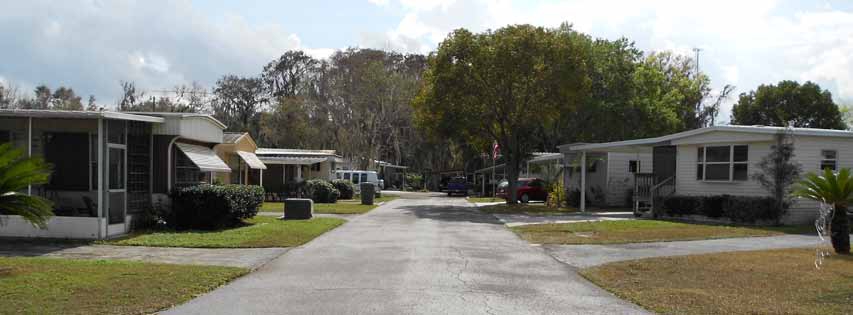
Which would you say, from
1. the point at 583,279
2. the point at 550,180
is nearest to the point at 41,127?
the point at 583,279

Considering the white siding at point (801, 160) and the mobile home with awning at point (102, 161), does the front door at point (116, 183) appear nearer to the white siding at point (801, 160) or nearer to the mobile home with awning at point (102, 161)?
the mobile home with awning at point (102, 161)

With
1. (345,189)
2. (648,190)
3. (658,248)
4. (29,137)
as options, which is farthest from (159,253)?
(345,189)

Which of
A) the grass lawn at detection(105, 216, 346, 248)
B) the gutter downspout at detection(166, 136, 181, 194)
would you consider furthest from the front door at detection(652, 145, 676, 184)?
the gutter downspout at detection(166, 136, 181, 194)

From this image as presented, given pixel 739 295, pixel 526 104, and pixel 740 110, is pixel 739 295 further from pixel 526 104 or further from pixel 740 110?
pixel 740 110

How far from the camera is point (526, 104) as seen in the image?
3114 centimetres

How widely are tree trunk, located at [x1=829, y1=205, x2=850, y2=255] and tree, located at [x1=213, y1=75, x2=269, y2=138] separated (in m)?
58.4

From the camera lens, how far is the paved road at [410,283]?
26.3 feet

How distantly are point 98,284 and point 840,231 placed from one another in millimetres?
13386

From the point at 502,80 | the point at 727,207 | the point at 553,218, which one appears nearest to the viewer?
the point at 727,207

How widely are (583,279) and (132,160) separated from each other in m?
11.7

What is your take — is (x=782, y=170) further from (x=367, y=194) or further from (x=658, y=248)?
(x=367, y=194)

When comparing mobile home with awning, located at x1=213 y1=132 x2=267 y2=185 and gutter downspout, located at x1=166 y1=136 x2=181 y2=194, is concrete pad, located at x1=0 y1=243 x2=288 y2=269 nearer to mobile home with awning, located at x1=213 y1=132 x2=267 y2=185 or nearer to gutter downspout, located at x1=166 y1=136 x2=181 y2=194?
gutter downspout, located at x1=166 y1=136 x2=181 y2=194

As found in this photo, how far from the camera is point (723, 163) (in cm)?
2275

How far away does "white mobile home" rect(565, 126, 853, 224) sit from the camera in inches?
829
